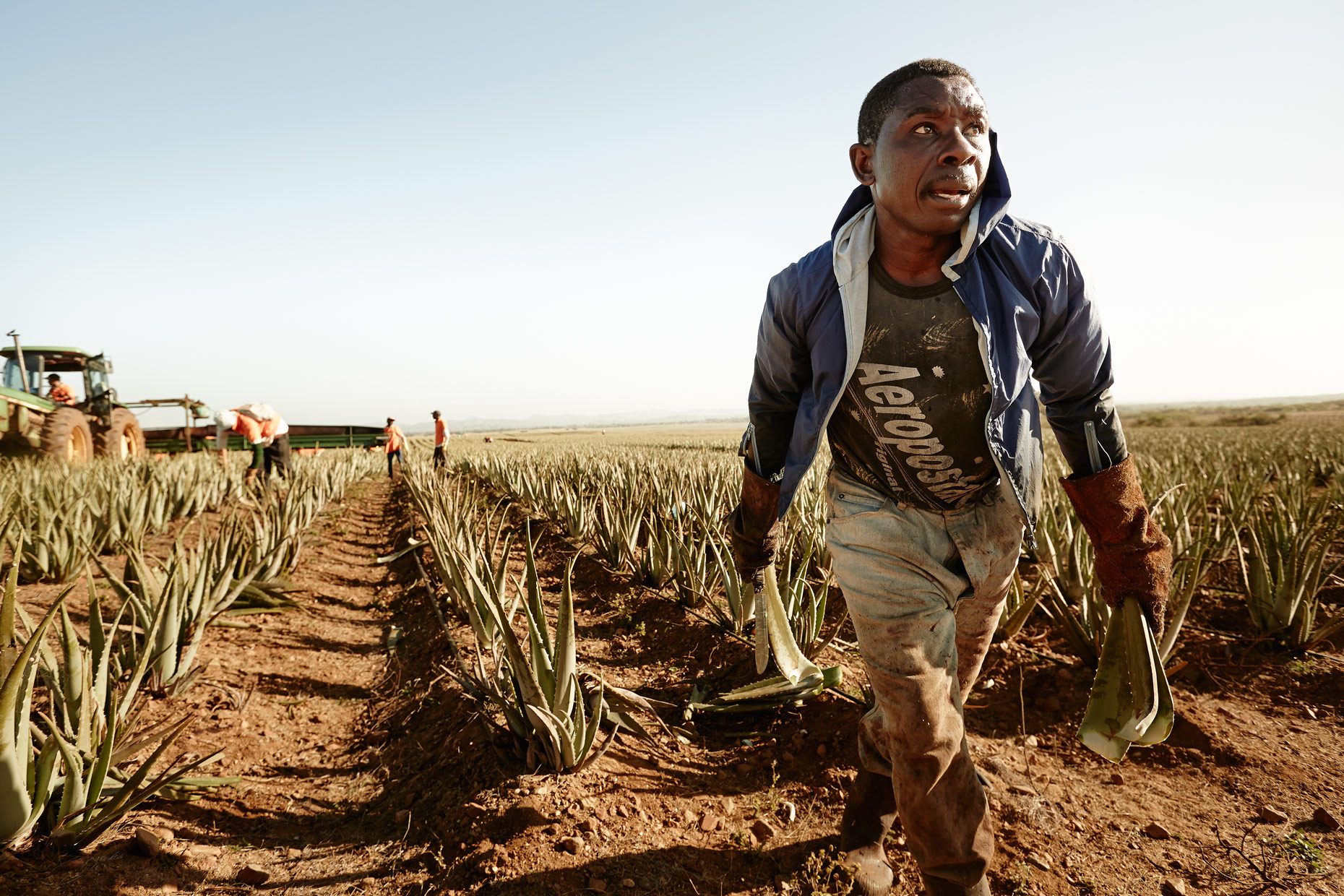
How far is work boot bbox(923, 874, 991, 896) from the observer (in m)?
1.23

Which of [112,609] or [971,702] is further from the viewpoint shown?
[112,609]

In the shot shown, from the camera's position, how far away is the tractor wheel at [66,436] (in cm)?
924

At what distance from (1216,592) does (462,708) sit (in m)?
3.62

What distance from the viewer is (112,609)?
3.19m

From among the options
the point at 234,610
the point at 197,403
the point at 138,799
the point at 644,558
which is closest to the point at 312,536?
the point at 234,610

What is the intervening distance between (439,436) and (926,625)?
13802mm

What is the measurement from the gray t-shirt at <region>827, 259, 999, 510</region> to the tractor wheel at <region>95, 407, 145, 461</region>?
13.2m

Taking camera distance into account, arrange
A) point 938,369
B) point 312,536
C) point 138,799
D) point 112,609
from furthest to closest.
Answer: point 312,536, point 112,609, point 138,799, point 938,369

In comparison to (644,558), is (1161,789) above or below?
below

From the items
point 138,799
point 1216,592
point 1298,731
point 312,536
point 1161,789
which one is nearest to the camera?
point 138,799

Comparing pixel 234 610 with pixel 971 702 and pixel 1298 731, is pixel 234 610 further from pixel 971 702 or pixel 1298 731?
pixel 1298 731

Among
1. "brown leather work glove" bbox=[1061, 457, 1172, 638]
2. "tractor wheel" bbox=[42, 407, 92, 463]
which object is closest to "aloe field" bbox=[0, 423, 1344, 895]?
"brown leather work glove" bbox=[1061, 457, 1172, 638]

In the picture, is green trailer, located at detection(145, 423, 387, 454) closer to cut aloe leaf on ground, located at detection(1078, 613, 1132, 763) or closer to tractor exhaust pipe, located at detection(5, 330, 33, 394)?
tractor exhaust pipe, located at detection(5, 330, 33, 394)

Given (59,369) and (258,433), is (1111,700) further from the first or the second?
(59,369)
